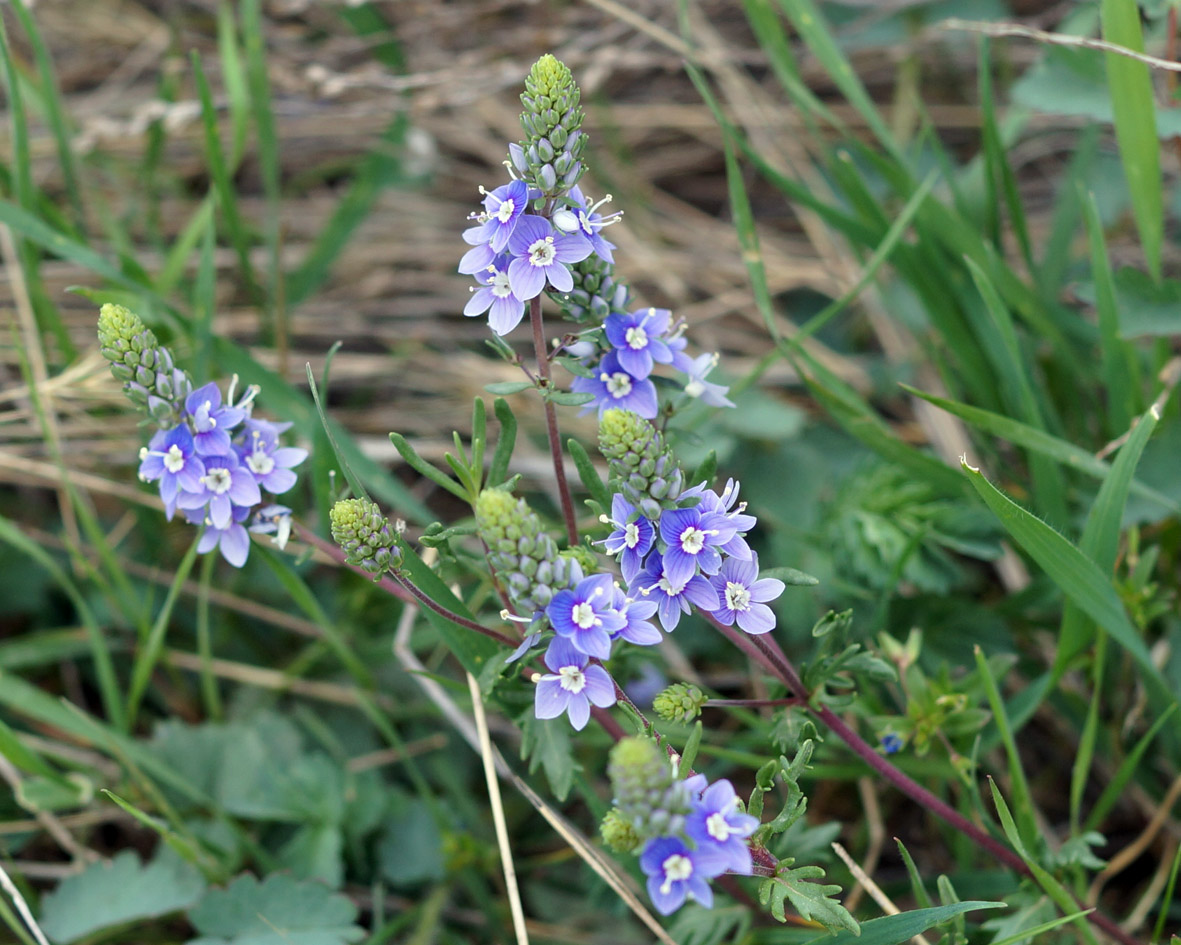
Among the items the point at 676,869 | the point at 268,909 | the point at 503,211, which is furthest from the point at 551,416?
the point at 268,909

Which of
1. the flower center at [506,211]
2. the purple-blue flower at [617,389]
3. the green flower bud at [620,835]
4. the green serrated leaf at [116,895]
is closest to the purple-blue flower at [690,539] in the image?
the purple-blue flower at [617,389]

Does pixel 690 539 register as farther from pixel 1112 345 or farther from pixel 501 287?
pixel 1112 345

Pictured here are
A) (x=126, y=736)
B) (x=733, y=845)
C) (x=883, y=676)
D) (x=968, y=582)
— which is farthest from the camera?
(x=968, y=582)

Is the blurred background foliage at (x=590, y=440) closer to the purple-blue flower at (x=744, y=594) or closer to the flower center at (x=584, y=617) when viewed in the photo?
the purple-blue flower at (x=744, y=594)

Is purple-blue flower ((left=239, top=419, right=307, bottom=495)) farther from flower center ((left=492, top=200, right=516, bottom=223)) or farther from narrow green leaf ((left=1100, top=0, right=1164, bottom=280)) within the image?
narrow green leaf ((left=1100, top=0, right=1164, bottom=280))

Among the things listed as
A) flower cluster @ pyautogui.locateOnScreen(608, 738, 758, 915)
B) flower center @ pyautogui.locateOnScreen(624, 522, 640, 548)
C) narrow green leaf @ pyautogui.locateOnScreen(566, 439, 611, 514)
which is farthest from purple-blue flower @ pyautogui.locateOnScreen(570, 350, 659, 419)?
flower cluster @ pyautogui.locateOnScreen(608, 738, 758, 915)

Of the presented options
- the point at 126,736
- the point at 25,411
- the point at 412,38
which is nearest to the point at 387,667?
the point at 126,736

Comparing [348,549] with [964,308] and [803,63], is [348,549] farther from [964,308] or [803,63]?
[803,63]
